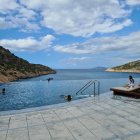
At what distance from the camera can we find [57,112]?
1257cm

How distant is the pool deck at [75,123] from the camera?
28.9ft

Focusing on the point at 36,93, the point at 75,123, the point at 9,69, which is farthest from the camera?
the point at 9,69

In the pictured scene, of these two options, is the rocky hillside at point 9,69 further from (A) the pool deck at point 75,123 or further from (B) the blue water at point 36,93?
(A) the pool deck at point 75,123

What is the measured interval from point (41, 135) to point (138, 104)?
7.76 meters

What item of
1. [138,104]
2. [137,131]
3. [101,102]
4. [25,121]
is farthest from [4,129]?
[138,104]

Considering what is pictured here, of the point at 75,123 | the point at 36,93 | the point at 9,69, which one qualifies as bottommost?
the point at 36,93

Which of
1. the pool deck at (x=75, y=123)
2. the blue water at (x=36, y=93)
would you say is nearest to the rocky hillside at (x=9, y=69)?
the blue water at (x=36, y=93)

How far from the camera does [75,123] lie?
1039 centimetres

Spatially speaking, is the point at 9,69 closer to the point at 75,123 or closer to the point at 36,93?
the point at 36,93

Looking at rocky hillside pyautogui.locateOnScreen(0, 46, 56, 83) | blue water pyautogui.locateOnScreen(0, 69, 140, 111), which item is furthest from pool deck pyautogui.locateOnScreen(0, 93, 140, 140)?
rocky hillside pyautogui.locateOnScreen(0, 46, 56, 83)

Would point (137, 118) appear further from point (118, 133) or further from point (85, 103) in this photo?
point (85, 103)

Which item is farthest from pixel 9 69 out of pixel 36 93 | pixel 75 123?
pixel 75 123

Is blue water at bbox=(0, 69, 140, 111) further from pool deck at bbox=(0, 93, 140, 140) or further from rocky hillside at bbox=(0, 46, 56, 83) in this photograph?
rocky hillside at bbox=(0, 46, 56, 83)

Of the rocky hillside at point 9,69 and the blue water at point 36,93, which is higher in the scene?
the rocky hillside at point 9,69
